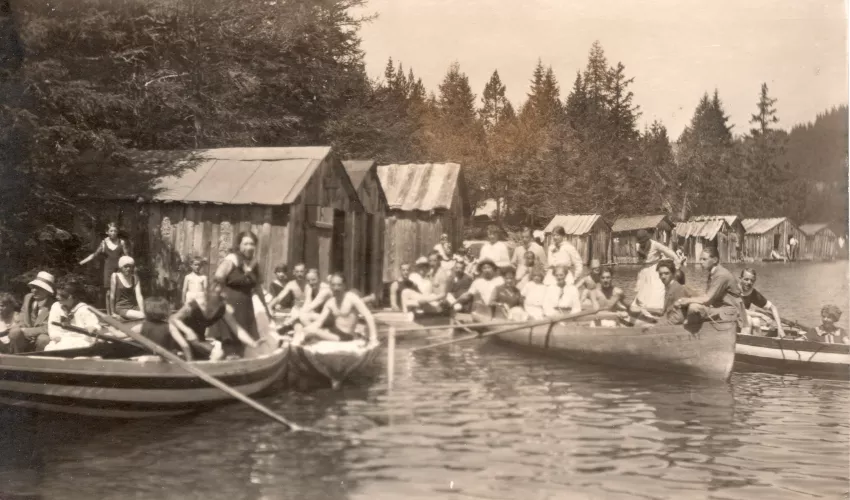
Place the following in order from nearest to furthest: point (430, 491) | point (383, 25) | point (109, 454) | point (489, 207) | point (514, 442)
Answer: point (430, 491) < point (109, 454) < point (514, 442) < point (383, 25) < point (489, 207)

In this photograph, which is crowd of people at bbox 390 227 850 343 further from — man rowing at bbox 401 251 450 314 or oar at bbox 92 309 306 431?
oar at bbox 92 309 306 431

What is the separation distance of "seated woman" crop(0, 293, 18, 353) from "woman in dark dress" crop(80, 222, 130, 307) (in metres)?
1.46

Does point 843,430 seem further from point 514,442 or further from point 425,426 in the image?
point 425,426

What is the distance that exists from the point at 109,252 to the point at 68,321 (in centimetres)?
173

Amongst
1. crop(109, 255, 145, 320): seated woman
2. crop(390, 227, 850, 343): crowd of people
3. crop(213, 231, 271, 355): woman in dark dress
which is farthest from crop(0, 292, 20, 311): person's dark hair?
crop(390, 227, 850, 343): crowd of people

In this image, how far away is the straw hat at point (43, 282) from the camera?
8.52 m

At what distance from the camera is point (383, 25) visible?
9523 mm

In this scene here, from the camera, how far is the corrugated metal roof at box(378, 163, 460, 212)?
1614 cm

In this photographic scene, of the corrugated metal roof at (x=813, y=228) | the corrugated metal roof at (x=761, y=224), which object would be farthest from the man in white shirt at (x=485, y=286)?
the corrugated metal roof at (x=761, y=224)

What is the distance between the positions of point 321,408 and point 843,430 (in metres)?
5.41

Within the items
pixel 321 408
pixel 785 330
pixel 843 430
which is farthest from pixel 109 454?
pixel 785 330

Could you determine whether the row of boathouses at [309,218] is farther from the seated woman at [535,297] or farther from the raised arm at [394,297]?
the seated woman at [535,297]

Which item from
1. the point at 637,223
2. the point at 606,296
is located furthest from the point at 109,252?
the point at 637,223

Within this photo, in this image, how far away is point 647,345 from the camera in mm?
10500
